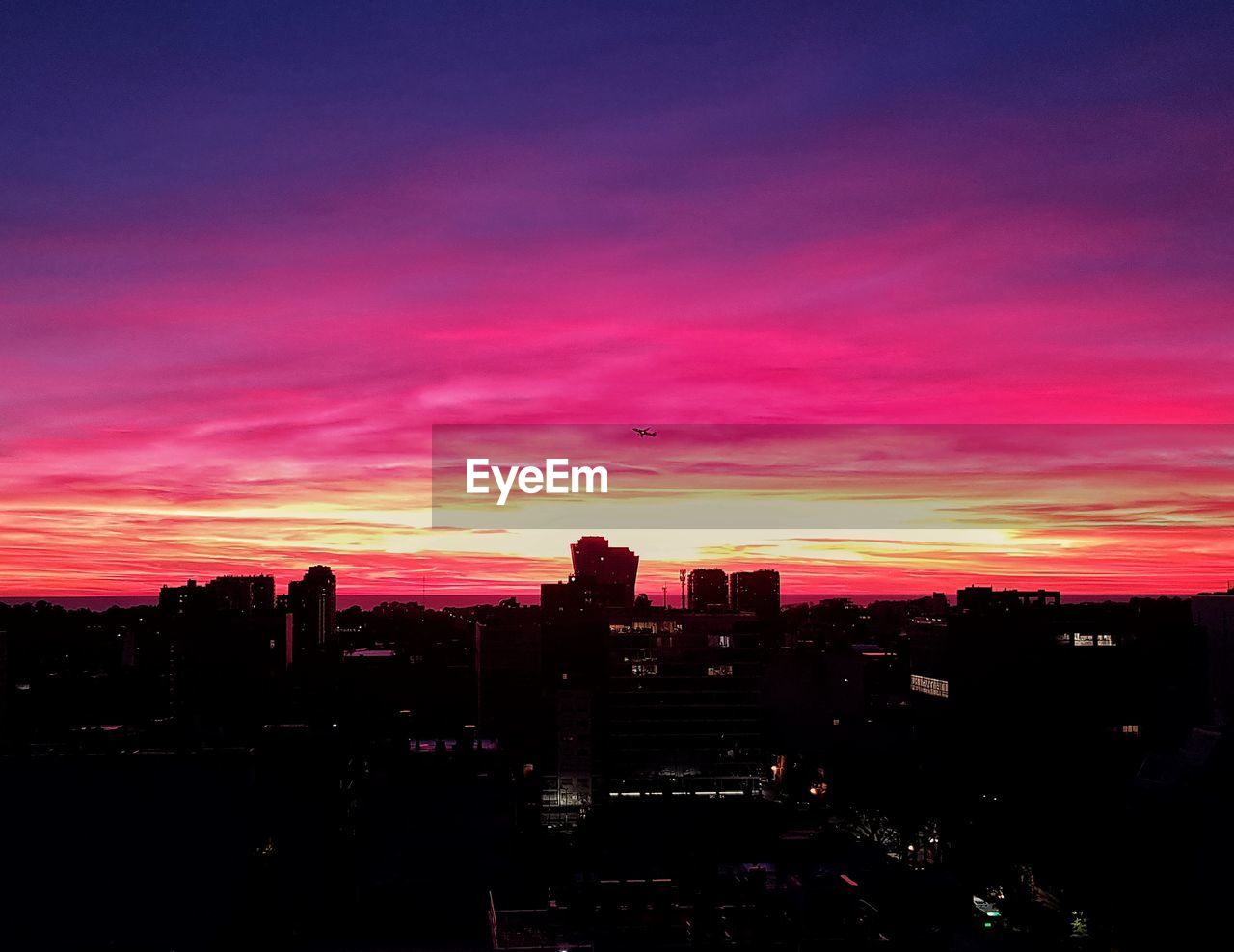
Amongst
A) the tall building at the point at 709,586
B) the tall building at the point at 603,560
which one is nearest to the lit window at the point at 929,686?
the tall building at the point at 603,560

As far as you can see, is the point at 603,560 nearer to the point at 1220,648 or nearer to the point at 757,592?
the point at 757,592

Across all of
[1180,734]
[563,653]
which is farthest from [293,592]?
[1180,734]

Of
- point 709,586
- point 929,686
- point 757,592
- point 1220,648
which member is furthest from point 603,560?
point 1220,648

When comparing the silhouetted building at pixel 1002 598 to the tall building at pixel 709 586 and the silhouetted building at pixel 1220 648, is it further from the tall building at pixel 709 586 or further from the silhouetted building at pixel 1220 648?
the tall building at pixel 709 586

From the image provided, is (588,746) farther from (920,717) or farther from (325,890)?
(325,890)

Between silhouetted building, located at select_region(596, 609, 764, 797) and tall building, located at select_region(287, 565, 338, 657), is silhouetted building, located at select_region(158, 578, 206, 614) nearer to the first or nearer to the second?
tall building, located at select_region(287, 565, 338, 657)

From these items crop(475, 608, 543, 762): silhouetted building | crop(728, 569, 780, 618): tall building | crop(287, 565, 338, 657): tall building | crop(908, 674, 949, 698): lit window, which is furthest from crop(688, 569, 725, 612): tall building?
crop(908, 674, 949, 698): lit window
